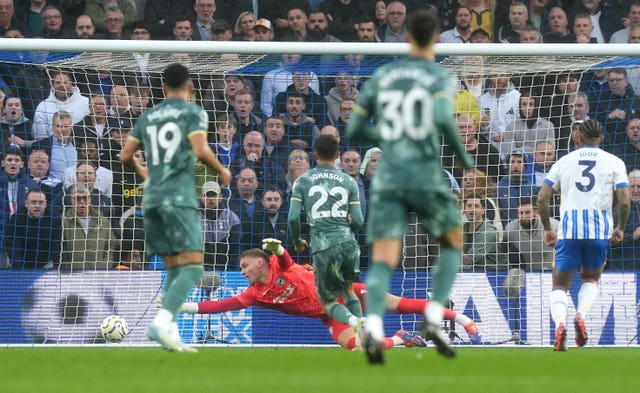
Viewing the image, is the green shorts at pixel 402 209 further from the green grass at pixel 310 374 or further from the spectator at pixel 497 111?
the spectator at pixel 497 111

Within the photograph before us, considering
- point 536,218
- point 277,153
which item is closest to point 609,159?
point 536,218

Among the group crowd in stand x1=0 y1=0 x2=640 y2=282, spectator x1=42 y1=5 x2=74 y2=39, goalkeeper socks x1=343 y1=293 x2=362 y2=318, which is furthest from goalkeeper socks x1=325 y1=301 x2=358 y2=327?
spectator x1=42 y1=5 x2=74 y2=39

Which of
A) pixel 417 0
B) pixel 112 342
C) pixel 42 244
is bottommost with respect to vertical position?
pixel 112 342

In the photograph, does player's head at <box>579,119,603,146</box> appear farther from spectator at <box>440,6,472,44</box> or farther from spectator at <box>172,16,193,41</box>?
spectator at <box>172,16,193,41</box>

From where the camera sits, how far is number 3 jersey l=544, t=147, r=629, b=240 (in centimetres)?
1380

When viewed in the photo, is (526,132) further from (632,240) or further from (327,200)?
(327,200)

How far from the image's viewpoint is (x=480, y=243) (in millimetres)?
16406

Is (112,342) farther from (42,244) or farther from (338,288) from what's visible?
(338,288)

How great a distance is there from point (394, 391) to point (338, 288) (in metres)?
6.55

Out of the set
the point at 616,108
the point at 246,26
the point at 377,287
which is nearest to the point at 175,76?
the point at 377,287

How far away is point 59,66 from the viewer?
651 inches

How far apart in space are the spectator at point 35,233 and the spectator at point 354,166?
3.67 metres

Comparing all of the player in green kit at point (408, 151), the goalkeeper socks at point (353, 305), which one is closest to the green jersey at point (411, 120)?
the player in green kit at point (408, 151)

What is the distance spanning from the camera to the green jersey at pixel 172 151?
1052 cm
